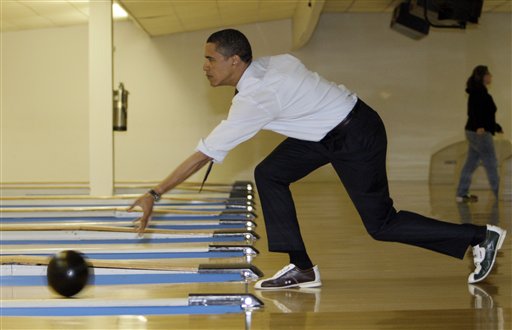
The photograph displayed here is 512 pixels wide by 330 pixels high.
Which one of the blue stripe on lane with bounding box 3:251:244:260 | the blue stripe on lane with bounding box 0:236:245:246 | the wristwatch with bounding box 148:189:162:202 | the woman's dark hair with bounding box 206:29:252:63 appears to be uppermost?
the woman's dark hair with bounding box 206:29:252:63

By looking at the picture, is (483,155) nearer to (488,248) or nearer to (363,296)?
(488,248)

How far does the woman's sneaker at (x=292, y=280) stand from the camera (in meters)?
3.32

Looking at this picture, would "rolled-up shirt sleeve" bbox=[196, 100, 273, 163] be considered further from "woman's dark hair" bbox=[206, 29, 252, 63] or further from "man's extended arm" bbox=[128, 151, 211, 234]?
"woman's dark hair" bbox=[206, 29, 252, 63]

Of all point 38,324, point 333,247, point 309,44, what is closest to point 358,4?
point 309,44

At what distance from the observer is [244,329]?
2533 mm

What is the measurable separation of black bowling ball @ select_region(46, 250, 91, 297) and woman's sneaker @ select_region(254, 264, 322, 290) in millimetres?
819

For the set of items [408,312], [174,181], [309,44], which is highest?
[309,44]

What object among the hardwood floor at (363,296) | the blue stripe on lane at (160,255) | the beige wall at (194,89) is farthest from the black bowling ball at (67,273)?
the beige wall at (194,89)

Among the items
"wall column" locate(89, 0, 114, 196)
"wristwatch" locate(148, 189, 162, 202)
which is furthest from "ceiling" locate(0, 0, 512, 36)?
"wristwatch" locate(148, 189, 162, 202)

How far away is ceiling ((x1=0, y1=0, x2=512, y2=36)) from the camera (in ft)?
31.6

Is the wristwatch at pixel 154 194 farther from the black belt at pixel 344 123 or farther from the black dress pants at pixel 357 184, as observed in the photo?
the black belt at pixel 344 123

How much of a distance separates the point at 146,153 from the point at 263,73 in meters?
9.33

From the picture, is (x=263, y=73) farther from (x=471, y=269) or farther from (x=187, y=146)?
(x=187, y=146)

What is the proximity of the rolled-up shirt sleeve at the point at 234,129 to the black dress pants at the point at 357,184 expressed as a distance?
38 centimetres
